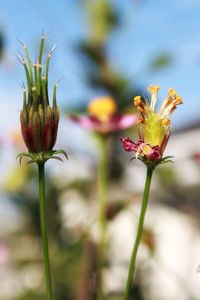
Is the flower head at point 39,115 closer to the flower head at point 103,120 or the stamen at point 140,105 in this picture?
the stamen at point 140,105

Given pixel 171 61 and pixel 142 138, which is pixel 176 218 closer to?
pixel 171 61

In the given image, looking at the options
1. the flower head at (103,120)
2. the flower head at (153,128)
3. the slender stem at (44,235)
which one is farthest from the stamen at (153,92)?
the flower head at (103,120)

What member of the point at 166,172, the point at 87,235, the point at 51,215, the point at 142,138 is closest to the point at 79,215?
the point at 51,215

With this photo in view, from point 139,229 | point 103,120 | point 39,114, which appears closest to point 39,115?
point 39,114

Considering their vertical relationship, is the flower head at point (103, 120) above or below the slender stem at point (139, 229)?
above

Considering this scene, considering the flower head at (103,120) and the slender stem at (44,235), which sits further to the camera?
the flower head at (103,120)

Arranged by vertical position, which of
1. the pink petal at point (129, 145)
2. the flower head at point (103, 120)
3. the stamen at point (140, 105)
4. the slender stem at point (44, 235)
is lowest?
the slender stem at point (44, 235)
